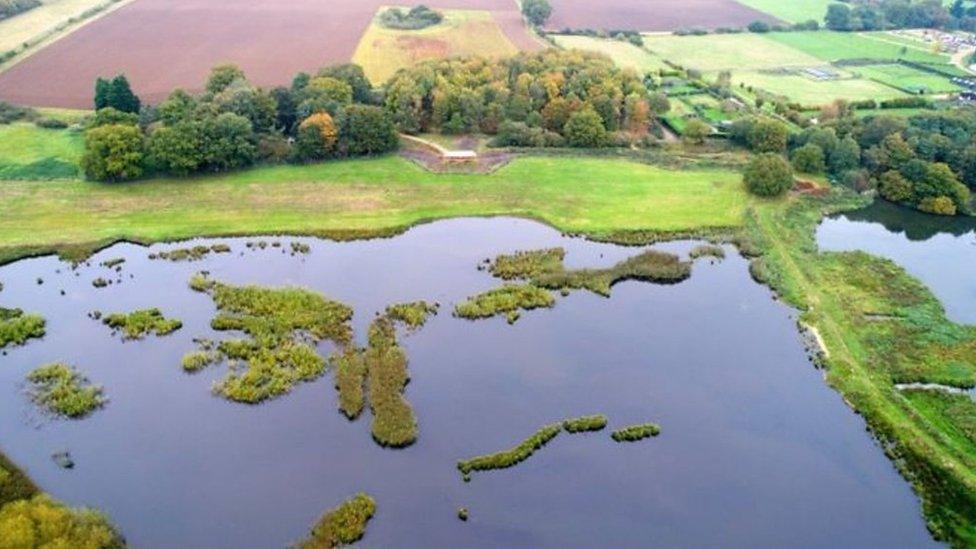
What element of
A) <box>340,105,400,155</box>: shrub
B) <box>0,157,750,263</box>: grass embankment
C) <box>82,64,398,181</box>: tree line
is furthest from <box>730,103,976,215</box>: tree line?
<box>82,64,398,181</box>: tree line

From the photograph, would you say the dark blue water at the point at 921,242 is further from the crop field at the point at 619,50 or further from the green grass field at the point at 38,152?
the green grass field at the point at 38,152

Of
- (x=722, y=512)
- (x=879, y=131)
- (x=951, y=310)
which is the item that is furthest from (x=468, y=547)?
(x=879, y=131)

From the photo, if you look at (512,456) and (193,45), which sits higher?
(193,45)

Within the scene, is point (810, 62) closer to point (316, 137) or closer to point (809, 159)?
point (809, 159)

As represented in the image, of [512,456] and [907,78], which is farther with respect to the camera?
[907,78]

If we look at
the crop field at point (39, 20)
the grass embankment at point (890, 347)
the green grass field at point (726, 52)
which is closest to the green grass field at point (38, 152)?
the crop field at point (39, 20)

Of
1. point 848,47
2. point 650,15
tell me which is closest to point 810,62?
point 848,47
